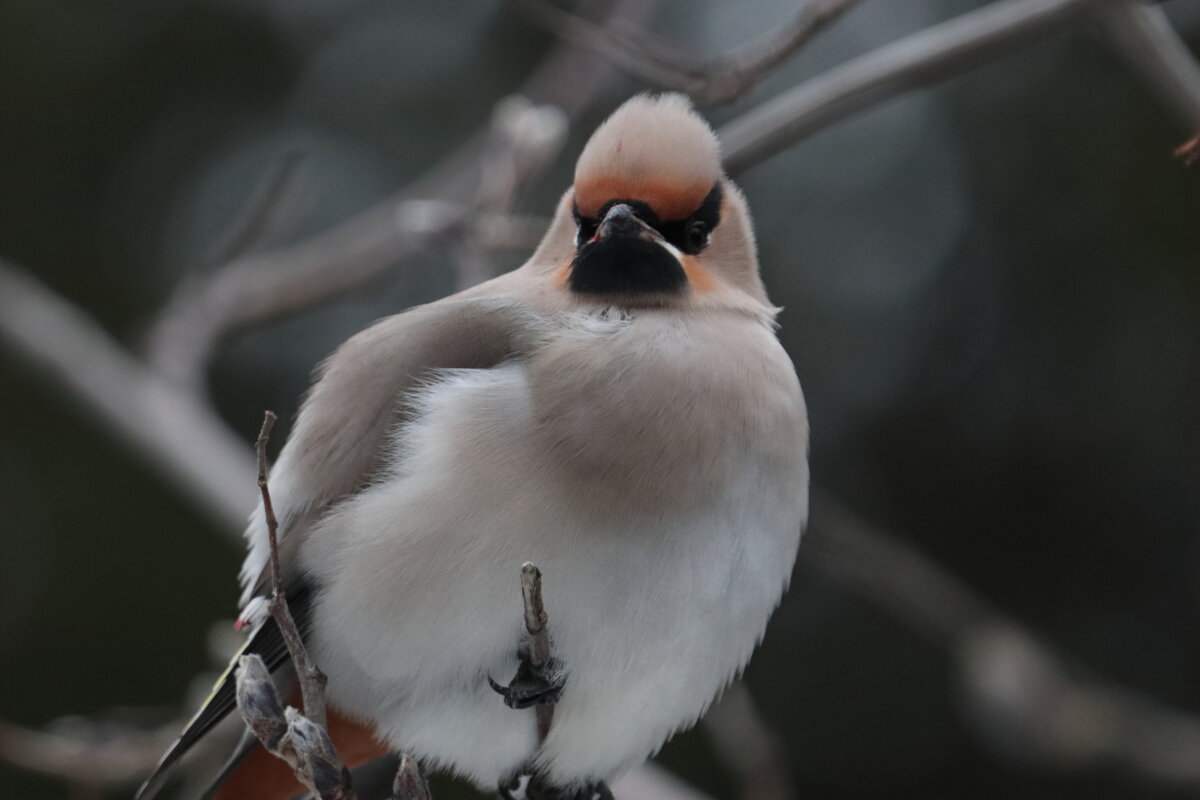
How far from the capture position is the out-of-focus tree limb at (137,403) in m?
4.74

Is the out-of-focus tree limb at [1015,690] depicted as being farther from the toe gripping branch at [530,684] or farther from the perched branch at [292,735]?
the perched branch at [292,735]

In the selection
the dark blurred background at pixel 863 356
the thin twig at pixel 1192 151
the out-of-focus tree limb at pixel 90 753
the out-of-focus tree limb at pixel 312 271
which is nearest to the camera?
the thin twig at pixel 1192 151

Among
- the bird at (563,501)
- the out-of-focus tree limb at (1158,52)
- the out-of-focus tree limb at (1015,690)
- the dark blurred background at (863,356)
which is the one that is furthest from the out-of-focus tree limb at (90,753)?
the dark blurred background at (863,356)

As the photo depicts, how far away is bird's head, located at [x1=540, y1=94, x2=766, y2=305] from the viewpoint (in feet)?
10.6

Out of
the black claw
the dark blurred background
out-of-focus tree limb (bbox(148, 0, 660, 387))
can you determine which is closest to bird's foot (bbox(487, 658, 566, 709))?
the black claw

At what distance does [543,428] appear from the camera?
2973mm

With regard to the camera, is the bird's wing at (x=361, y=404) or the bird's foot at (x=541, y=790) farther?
the bird's foot at (x=541, y=790)

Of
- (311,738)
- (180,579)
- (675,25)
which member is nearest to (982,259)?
(675,25)

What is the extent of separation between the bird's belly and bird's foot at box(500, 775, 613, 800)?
7 cm

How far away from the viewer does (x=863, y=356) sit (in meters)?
8.45

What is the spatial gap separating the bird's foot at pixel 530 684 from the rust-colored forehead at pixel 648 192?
0.96 metres

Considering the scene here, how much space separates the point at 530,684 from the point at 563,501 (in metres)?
0.35

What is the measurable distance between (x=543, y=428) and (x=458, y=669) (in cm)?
47

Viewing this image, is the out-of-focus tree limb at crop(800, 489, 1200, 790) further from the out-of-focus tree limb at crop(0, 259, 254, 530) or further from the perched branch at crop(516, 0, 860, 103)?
the out-of-focus tree limb at crop(0, 259, 254, 530)
